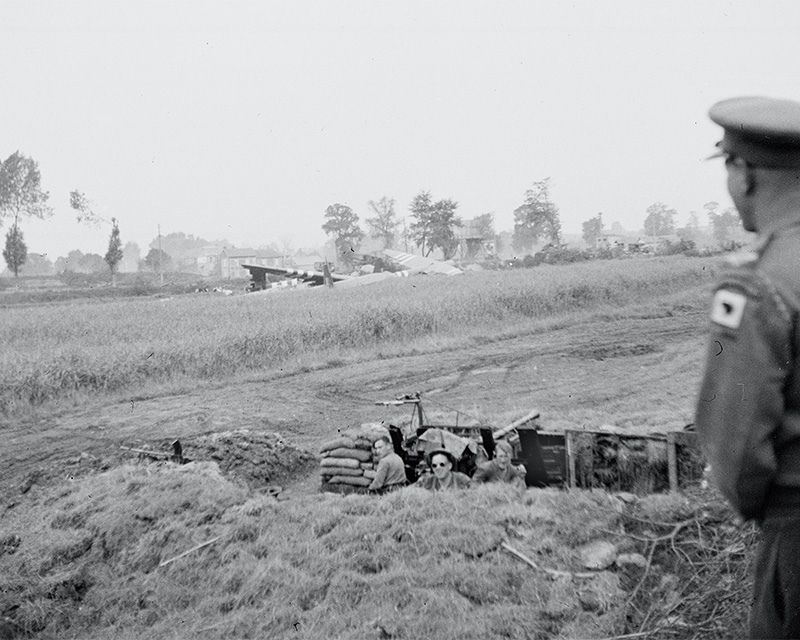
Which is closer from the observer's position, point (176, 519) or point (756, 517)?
point (756, 517)

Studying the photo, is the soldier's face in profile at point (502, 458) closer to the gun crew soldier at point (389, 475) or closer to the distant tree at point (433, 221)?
the gun crew soldier at point (389, 475)

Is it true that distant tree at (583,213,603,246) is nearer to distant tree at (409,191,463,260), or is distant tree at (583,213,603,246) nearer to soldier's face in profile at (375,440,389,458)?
distant tree at (409,191,463,260)

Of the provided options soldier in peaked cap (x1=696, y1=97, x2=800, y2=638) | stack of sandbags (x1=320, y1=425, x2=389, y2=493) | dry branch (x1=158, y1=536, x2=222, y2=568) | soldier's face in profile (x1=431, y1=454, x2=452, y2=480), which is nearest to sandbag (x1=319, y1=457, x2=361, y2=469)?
stack of sandbags (x1=320, y1=425, x2=389, y2=493)

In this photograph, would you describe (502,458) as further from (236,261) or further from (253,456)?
(236,261)

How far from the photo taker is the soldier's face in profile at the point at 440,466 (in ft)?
21.4

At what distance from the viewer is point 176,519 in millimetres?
6305

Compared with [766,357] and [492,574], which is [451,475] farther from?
[766,357]

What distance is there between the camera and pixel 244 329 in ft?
50.8

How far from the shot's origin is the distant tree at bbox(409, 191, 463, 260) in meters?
47.6

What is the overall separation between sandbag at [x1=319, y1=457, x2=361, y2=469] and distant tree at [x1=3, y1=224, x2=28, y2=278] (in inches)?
1430

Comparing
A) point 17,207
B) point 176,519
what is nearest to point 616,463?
point 176,519

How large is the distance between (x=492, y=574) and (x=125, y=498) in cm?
406

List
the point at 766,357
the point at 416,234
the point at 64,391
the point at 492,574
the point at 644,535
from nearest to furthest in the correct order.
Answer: the point at 766,357, the point at 644,535, the point at 492,574, the point at 64,391, the point at 416,234

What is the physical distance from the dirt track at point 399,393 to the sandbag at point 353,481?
78.9 inches
